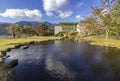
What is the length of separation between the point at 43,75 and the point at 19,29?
222 feet

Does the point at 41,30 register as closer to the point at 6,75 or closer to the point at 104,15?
the point at 104,15

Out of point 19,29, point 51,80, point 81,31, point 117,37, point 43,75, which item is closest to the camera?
point 51,80

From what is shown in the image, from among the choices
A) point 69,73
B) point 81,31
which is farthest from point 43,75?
point 81,31

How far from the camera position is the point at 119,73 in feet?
65.4

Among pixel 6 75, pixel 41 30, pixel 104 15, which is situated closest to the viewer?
pixel 6 75

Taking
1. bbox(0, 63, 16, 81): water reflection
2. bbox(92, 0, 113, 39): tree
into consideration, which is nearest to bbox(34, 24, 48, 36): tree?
bbox(92, 0, 113, 39): tree

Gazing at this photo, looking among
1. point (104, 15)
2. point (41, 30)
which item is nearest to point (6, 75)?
point (104, 15)

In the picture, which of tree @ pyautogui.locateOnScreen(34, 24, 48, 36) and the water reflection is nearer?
the water reflection

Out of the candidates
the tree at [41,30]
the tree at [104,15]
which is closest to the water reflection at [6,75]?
→ the tree at [104,15]

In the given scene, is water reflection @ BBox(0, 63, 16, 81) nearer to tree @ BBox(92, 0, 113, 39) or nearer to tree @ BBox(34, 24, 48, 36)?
tree @ BBox(92, 0, 113, 39)

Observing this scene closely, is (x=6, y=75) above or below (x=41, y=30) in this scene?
below

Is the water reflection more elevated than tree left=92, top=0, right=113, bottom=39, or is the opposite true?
tree left=92, top=0, right=113, bottom=39

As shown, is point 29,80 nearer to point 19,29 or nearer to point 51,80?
point 51,80

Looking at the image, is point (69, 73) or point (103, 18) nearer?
point (69, 73)
